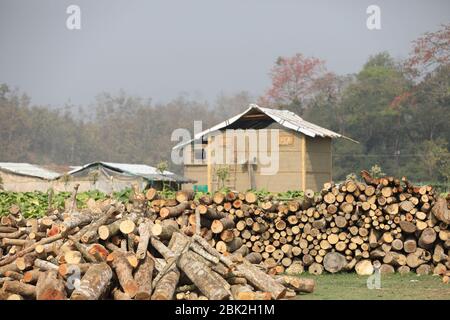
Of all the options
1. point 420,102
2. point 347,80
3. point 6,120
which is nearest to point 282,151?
point 420,102

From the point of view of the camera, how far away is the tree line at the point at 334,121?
54.8 meters

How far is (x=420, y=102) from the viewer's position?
5988cm

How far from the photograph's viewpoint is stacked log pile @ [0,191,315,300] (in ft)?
33.2

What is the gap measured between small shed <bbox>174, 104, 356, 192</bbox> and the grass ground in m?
15.7

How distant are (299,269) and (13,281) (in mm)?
6322

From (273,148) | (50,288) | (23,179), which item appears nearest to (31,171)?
(23,179)

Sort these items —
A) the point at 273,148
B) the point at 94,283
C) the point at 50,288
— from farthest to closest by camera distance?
1. the point at 273,148
2. the point at 94,283
3. the point at 50,288

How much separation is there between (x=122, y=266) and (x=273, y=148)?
70.5ft

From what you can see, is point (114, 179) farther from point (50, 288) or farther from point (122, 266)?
point (50, 288)

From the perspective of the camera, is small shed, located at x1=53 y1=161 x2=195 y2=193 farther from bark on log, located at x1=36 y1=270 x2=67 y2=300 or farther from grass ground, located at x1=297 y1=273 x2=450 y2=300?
bark on log, located at x1=36 y1=270 x2=67 y2=300

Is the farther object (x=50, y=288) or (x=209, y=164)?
(x=209, y=164)

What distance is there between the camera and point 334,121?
59469mm

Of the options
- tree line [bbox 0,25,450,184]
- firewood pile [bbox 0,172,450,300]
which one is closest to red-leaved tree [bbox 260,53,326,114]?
tree line [bbox 0,25,450,184]
